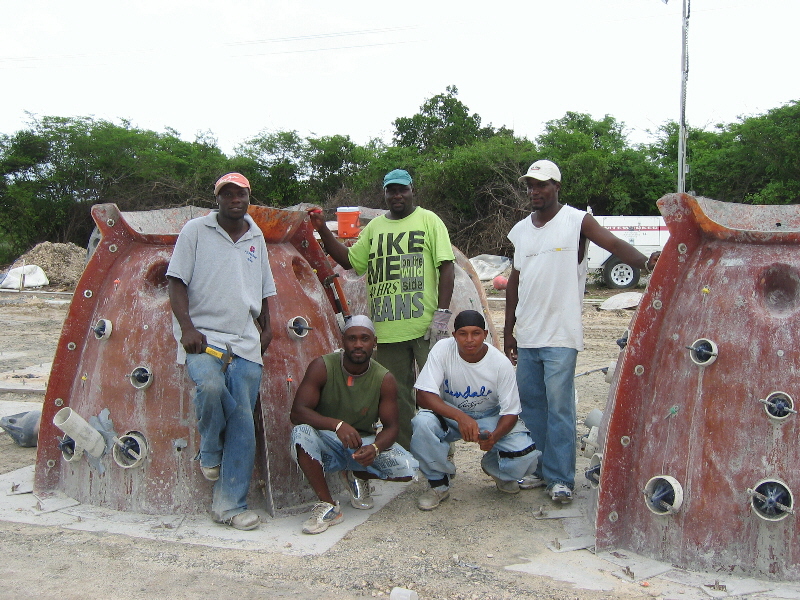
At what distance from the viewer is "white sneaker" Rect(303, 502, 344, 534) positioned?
156 inches

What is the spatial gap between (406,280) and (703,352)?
1.89m

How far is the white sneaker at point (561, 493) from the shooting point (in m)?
4.32

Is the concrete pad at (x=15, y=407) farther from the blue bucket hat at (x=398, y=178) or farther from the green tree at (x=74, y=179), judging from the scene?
the green tree at (x=74, y=179)

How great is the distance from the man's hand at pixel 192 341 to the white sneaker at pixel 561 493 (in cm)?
206

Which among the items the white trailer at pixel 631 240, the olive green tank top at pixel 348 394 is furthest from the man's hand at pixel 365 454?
the white trailer at pixel 631 240

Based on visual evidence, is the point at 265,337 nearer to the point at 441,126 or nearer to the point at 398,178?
the point at 398,178

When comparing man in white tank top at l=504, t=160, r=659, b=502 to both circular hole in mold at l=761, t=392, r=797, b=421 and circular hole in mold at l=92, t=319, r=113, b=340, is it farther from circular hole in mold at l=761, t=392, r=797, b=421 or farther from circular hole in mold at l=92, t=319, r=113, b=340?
circular hole in mold at l=92, t=319, r=113, b=340

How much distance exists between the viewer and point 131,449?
414 cm

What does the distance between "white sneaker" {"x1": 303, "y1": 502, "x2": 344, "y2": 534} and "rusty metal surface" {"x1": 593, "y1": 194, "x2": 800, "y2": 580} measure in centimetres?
133

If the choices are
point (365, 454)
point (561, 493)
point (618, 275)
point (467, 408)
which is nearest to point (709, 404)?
point (561, 493)

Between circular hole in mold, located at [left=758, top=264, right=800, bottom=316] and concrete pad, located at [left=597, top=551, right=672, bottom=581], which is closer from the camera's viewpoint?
concrete pad, located at [left=597, top=551, right=672, bottom=581]

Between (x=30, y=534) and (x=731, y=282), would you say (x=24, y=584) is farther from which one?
(x=731, y=282)

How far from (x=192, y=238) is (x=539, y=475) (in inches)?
97.6

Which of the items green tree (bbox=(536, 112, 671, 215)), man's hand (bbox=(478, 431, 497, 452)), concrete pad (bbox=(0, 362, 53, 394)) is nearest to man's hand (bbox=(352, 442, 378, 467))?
man's hand (bbox=(478, 431, 497, 452))
